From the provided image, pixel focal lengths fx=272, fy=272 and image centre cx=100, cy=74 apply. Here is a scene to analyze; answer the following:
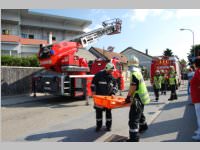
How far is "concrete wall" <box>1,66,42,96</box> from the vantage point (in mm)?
15758

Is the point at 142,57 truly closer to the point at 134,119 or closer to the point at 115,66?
the point at 115,66

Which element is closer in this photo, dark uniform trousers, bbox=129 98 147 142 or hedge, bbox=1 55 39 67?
dark uniform trousers, bbox=129 98 147 142

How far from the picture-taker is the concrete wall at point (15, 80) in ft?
51.7

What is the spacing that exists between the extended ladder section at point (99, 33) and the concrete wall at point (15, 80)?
4.22 metres

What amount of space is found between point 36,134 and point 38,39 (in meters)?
37.1

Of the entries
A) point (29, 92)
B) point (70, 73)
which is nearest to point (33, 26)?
point (29, 92)

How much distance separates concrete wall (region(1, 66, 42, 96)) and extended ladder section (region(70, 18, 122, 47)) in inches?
166

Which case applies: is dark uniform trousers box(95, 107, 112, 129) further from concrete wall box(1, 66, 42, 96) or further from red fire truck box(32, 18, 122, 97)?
concrete wall box(1, 66, 42, 96)

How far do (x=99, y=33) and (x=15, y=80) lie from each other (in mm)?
5998

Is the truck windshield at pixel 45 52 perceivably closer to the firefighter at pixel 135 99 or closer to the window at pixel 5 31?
the firefighter at pixel 135 99

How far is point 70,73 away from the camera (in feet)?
45.5

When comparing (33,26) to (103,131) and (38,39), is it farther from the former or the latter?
(103,131)

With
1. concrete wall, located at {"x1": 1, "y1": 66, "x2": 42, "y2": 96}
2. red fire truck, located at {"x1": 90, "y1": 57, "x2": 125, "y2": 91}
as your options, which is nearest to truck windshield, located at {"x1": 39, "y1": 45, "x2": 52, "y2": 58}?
concrete wall, located at {"x1": 1, "y1": 66, "x2": 42, "y2": 96}

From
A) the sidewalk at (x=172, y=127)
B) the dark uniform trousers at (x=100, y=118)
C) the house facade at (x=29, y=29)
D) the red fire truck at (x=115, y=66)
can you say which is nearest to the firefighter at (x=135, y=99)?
the sidewalk at (x=172, y=127)
